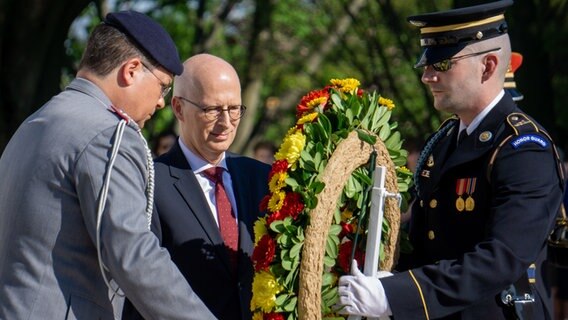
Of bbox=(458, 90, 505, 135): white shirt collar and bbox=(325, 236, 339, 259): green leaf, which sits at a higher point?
bbox=(458, 90, 505, 135): white shirt collar

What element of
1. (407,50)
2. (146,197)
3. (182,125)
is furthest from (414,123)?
(146,197)

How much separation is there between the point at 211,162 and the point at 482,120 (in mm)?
1203

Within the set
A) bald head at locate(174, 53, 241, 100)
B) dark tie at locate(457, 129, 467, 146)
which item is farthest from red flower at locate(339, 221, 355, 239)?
bald head at locate(174, 53, 241, 100)

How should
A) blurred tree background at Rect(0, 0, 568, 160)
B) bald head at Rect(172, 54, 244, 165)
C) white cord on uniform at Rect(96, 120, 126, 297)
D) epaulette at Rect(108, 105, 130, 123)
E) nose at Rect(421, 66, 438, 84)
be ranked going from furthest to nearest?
blurred tree background at Rect(0, 0, 568, 160) → bald head at Rect(172, 54, 244, 165) → nose at Rect(421, 66, 438, 84) → epaulette at Rect(108, 105, 130, 123) → white cord on uniform at Rect(96, 120, 126, 297)

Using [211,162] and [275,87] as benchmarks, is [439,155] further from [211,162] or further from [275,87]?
[275,87]

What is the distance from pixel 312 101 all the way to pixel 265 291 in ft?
2.47

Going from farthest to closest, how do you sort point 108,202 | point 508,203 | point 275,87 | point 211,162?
point 275,87 → point 211,162 → point 508,203 → point 108,202

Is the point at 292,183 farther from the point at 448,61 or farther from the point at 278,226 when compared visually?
the point at 448,61

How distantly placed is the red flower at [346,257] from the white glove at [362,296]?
13cm

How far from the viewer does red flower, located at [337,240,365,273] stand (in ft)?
13.5

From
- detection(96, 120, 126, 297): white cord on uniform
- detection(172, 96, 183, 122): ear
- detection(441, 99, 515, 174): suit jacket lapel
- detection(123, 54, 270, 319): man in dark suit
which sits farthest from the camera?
detection(172, 96, 183, 122): ear

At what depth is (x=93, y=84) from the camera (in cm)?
367

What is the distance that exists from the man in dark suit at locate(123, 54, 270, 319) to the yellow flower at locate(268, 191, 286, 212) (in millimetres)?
601

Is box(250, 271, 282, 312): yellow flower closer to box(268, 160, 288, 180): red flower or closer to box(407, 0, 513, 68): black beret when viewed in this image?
box(268, 160, 288, 180): red flower
